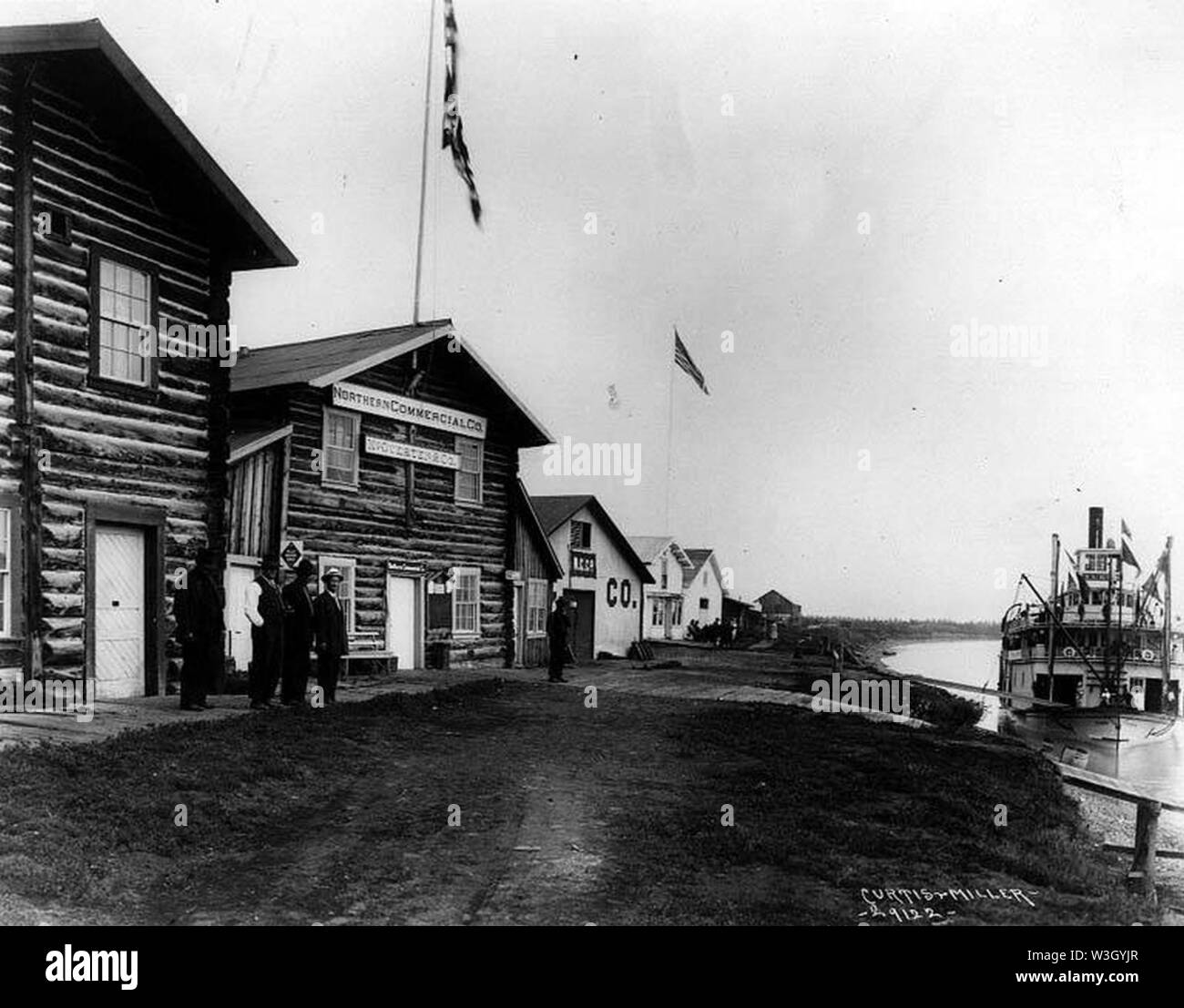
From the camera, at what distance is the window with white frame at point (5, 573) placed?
481 inches

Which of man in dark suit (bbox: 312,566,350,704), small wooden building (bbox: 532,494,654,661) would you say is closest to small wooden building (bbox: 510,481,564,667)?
small wooden building (bbox: 532,494,654,661)

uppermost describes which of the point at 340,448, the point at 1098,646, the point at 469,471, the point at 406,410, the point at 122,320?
the point at 122,320

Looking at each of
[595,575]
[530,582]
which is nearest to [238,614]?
[530,582]

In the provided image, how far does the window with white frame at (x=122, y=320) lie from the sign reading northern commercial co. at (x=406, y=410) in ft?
19.2

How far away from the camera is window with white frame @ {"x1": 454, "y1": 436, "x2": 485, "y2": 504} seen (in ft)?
78.3

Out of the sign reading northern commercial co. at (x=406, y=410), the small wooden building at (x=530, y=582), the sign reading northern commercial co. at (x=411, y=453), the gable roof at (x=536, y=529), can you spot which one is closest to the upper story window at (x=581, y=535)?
the small wooden building at (x=530, y=582)

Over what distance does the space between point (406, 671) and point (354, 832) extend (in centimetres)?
1386

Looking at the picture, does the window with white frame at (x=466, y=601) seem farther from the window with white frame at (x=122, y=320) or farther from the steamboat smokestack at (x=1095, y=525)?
the steamboat smokestack at (x=1095, y=525)

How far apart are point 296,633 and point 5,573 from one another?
3.42 metres

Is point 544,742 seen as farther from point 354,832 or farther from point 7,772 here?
point 7,772

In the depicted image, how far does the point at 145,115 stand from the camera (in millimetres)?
13422

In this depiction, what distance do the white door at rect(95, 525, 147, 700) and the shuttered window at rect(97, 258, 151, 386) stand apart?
2.02 m

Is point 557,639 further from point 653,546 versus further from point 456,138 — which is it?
point 653,546

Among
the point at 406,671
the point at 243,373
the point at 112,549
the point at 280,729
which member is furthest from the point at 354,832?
the point at 243,373
